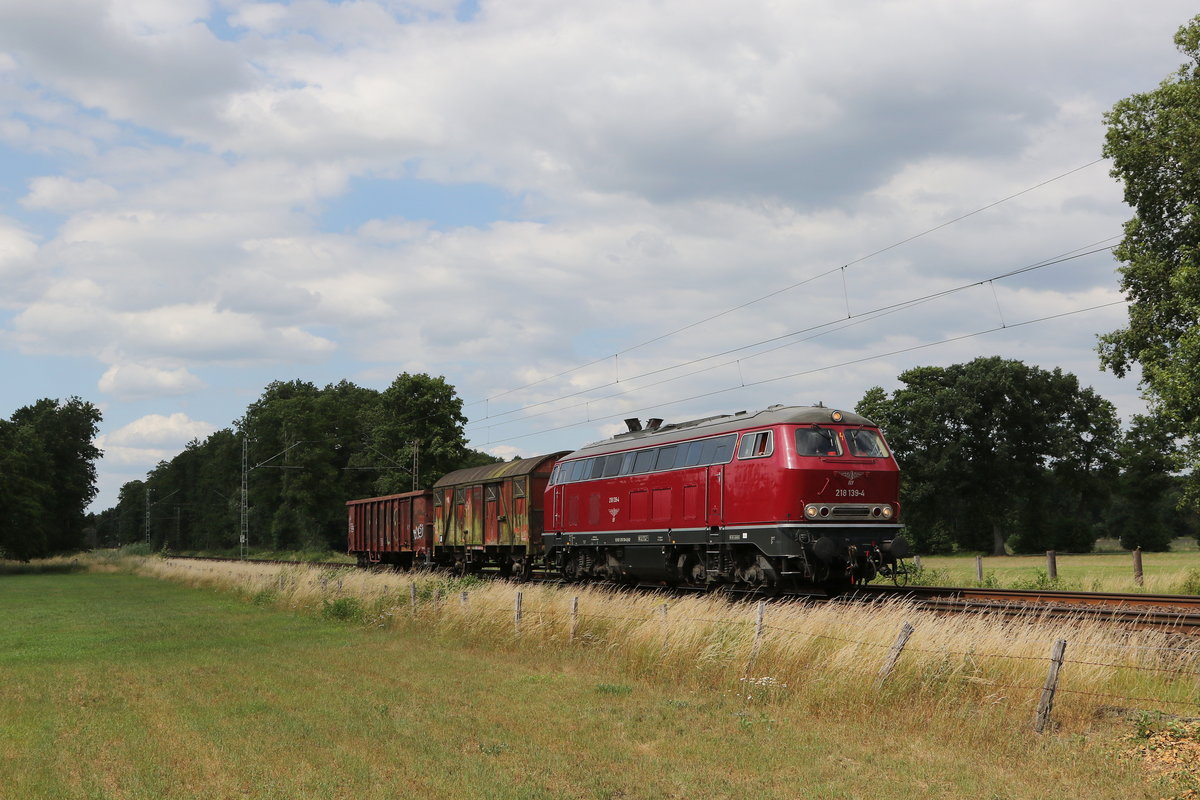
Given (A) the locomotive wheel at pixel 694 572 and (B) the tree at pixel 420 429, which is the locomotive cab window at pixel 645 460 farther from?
(B) the tree at pixel 420 429

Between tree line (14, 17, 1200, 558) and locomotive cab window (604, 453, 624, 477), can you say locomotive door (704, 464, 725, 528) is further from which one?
tree line (14, 17, 1200, 558)

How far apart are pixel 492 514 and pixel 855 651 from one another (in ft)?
78.3

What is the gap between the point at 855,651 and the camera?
12289 mm

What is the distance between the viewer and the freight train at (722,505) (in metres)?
19.8

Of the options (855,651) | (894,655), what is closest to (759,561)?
(855,651)

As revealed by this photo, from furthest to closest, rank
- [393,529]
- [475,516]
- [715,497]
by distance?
[393,529], [475,516], [715,497]

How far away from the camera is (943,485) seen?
70.8 metres

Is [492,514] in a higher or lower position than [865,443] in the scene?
lower

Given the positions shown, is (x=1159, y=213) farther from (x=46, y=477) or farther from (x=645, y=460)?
(x=46, y=477)

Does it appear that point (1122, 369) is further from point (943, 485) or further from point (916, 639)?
point (943, 485)

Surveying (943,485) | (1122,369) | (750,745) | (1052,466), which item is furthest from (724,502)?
(1052,466)

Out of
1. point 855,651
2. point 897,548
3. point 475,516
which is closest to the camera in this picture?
point 855,651

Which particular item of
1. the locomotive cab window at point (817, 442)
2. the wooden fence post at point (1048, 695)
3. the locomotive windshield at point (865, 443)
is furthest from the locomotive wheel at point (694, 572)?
the wooden fence post at point (1048, 695)

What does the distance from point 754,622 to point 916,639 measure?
2.91m
